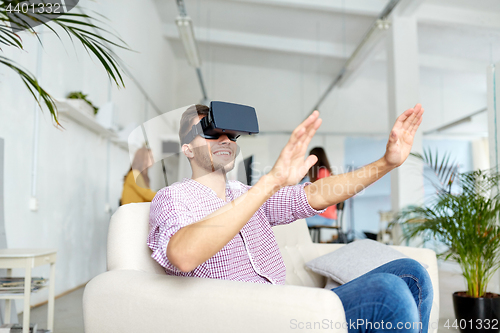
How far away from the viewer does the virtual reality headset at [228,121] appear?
3.21ft

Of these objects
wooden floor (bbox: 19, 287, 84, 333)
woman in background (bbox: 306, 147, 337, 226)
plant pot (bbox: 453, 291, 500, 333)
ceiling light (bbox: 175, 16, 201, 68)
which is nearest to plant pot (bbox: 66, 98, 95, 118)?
ceiling light (bbox: 175, 16, 201, 68)

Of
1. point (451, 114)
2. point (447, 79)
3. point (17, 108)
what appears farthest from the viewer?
point (451, 114)

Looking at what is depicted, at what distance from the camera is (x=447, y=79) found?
324 inches

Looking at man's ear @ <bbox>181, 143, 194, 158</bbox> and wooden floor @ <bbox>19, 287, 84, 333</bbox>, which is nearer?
man's ear @ <bbox>181, 143, 194, 158</bbox>

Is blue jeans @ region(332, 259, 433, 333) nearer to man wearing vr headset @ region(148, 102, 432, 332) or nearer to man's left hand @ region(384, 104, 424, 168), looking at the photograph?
man wearing vr headset @ region(148, 102, 432, 332)

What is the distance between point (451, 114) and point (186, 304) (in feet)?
30.2

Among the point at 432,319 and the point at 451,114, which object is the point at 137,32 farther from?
the point at 451,114

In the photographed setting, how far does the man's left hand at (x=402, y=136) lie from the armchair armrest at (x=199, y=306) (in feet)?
1.58

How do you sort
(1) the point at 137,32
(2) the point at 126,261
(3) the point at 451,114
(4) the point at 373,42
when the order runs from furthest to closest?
(3) the point at 451,114 < (4) the point at 373,42 < (1) the point at 137,32 < (2) the point at 126,261

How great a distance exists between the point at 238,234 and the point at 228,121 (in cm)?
34

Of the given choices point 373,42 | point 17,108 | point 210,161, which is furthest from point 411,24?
point 210,161

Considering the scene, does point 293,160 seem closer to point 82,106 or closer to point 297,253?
point 297,253

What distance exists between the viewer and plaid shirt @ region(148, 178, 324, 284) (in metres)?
1.00

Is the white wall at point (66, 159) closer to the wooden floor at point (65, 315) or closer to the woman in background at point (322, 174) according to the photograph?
the wooden floor at point (65, 315)
